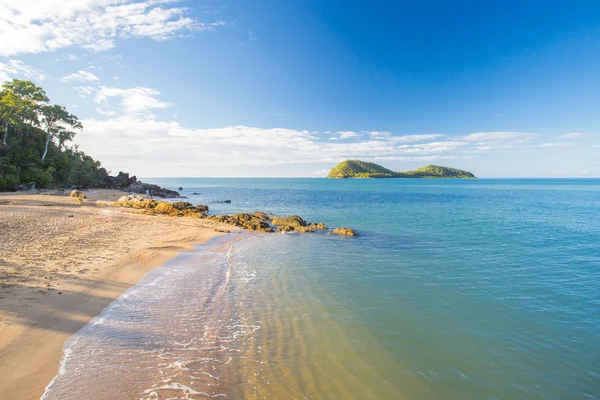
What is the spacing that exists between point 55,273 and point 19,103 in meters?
51.2

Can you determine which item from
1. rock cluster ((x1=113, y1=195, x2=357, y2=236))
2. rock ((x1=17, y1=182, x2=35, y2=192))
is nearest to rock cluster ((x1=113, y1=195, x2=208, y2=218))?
rock cluster ((x1=113, y1=195, x2=357, y2=236))

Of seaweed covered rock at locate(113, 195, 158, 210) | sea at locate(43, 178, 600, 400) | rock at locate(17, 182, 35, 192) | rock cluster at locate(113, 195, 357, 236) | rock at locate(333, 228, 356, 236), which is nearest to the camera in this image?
sea at locate(43, 178, 600, 400)

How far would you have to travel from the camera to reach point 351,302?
11.5 m

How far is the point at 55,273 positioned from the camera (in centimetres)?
1179

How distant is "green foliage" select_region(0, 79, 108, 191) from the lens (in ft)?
142

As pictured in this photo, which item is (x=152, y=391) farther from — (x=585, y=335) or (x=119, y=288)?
(x=585, y=335)

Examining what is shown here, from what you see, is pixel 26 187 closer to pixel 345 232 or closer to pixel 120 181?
pixel 120 181

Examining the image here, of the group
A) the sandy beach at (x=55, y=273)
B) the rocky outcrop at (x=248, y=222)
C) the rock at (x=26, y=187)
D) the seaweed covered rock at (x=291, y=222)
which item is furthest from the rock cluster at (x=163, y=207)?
the rock at (x=26, y=187)

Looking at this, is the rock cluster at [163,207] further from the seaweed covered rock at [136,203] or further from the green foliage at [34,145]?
the green foliage at [34,145]

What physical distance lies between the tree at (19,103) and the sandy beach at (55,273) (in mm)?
30700

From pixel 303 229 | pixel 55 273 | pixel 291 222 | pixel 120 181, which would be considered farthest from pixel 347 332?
pixel 120 181

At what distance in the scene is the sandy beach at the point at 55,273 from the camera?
22.5 feet

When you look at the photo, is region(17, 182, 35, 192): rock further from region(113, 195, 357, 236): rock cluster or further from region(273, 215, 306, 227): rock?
region(273, 215, 306, 227): rock

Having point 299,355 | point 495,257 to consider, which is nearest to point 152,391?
point 299,355
